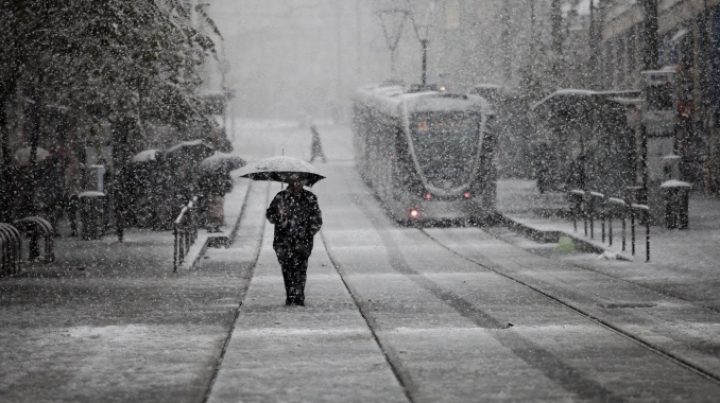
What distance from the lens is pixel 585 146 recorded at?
3222 centimetres

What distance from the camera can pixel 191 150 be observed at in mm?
29375

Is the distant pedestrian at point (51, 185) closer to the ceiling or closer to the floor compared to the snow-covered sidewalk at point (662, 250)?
closer to the ceiling

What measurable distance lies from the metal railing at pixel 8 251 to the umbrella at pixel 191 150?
942 cm

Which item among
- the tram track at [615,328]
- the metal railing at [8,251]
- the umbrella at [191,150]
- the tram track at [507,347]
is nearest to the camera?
the tram track at [507,347]

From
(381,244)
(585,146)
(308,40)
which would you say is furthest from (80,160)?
(308,40)

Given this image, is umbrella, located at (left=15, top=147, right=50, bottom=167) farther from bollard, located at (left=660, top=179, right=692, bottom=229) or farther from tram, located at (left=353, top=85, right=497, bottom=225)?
bollard, located at (left=660, top=179, right=692, bottom=229)

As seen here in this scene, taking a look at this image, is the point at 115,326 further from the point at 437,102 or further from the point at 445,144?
the point at 437,102

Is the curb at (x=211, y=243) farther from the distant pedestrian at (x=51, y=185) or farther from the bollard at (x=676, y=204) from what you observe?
the bollard at (x=676, y=204)

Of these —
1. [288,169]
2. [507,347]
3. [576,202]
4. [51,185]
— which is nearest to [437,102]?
[576,202]

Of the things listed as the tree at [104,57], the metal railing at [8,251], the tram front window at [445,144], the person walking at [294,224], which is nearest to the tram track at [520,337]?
the person walking at [294,224]

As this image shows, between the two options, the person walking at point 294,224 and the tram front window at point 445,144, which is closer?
the person walking at point 294,224

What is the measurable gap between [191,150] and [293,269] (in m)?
15.1

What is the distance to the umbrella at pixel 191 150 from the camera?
2897 centimetres

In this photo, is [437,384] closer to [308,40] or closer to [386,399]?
[386,399]
